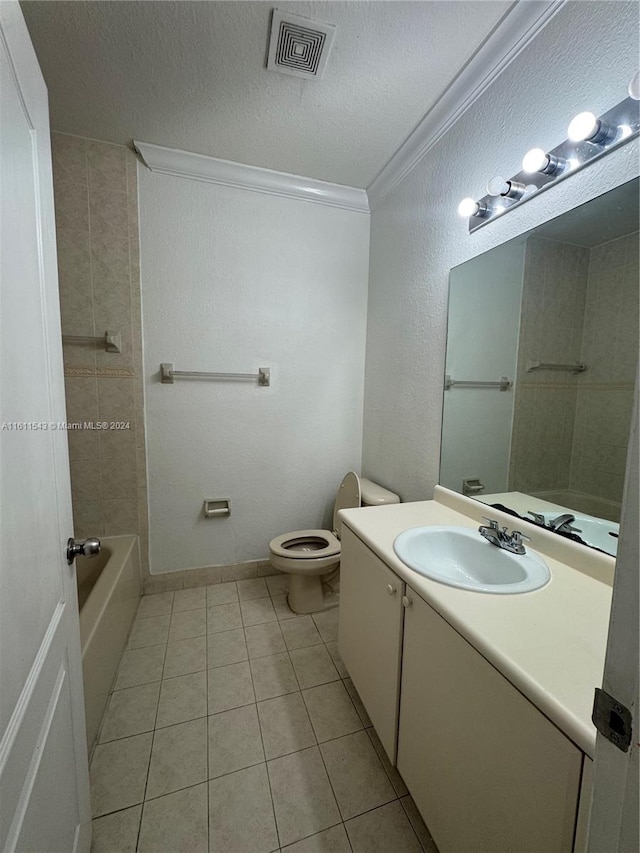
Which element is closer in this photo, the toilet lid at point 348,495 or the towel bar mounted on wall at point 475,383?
the towel bar mounted on wall at point 475,383

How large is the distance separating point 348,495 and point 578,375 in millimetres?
1334

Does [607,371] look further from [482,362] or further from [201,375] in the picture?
[201,375]

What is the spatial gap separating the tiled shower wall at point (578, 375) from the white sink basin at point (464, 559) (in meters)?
0.25

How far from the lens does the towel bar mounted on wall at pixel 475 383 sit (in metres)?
1.27

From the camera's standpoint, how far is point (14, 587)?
51 centimetres

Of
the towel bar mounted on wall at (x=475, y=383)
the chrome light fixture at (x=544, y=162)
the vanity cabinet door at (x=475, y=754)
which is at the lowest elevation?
the vanity cabinet door at (x=475, y=754)

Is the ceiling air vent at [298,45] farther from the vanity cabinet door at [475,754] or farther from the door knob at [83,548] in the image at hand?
the vanity cabinet door at [475,754]

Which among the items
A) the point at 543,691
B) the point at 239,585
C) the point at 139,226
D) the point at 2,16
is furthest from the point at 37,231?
the point at 239,585

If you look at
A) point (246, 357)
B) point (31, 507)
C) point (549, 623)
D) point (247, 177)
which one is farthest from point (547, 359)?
point (247, 177)

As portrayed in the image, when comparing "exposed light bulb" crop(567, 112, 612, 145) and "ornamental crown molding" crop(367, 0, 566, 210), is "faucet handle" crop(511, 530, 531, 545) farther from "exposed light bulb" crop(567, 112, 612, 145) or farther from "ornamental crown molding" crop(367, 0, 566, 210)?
"ornamental crown molding" crop(367, 0, 566, 210)

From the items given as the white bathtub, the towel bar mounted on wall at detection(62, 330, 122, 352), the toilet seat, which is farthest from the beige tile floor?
the towel bar mounted on wall at detection(62, 330, 122, 352)

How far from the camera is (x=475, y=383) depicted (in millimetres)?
1402

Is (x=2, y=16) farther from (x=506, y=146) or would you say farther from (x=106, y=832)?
(x=106, y=832)

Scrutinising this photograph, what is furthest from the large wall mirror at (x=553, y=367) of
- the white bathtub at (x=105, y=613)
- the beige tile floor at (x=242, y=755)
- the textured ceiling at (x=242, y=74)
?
the white bathtub at (x=105, y=613)
